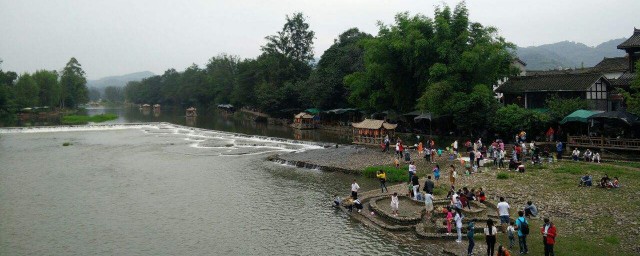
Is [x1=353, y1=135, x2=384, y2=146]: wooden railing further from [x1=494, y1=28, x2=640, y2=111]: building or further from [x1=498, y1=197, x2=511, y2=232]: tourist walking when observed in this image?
[x1=498, y1=197, x2=511, y2=232]: tourist walking

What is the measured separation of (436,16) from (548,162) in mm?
23488

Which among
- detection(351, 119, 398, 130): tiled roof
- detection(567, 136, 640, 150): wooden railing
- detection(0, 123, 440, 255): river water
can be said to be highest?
detection(351, 119, 398, 130): tiled roof

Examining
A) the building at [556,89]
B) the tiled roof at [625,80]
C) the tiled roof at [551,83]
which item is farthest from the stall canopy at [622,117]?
the tiled roof at [551,83]

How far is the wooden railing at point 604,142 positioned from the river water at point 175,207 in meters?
17.4

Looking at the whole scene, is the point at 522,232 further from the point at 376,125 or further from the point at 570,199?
the point at 376,125

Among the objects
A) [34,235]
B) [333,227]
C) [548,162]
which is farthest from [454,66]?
[34,235]

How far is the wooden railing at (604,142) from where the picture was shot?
112 feet

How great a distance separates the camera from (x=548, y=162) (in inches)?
1308

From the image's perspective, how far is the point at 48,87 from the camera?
127188 mm

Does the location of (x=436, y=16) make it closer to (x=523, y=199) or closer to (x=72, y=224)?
(x=523, y=199)

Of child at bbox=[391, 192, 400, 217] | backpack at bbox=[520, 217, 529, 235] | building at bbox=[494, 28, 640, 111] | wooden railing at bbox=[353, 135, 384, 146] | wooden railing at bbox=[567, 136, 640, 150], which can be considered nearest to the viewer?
backpack at bbox=[520, 217, 529, 235]

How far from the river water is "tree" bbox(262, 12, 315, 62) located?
51.2m

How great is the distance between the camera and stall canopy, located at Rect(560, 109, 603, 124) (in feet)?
125

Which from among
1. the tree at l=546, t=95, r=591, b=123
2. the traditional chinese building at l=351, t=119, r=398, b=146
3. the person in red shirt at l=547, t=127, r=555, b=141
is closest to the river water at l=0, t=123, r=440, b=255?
the traditional chinese building at l=351, t=119, r=398, b=146
